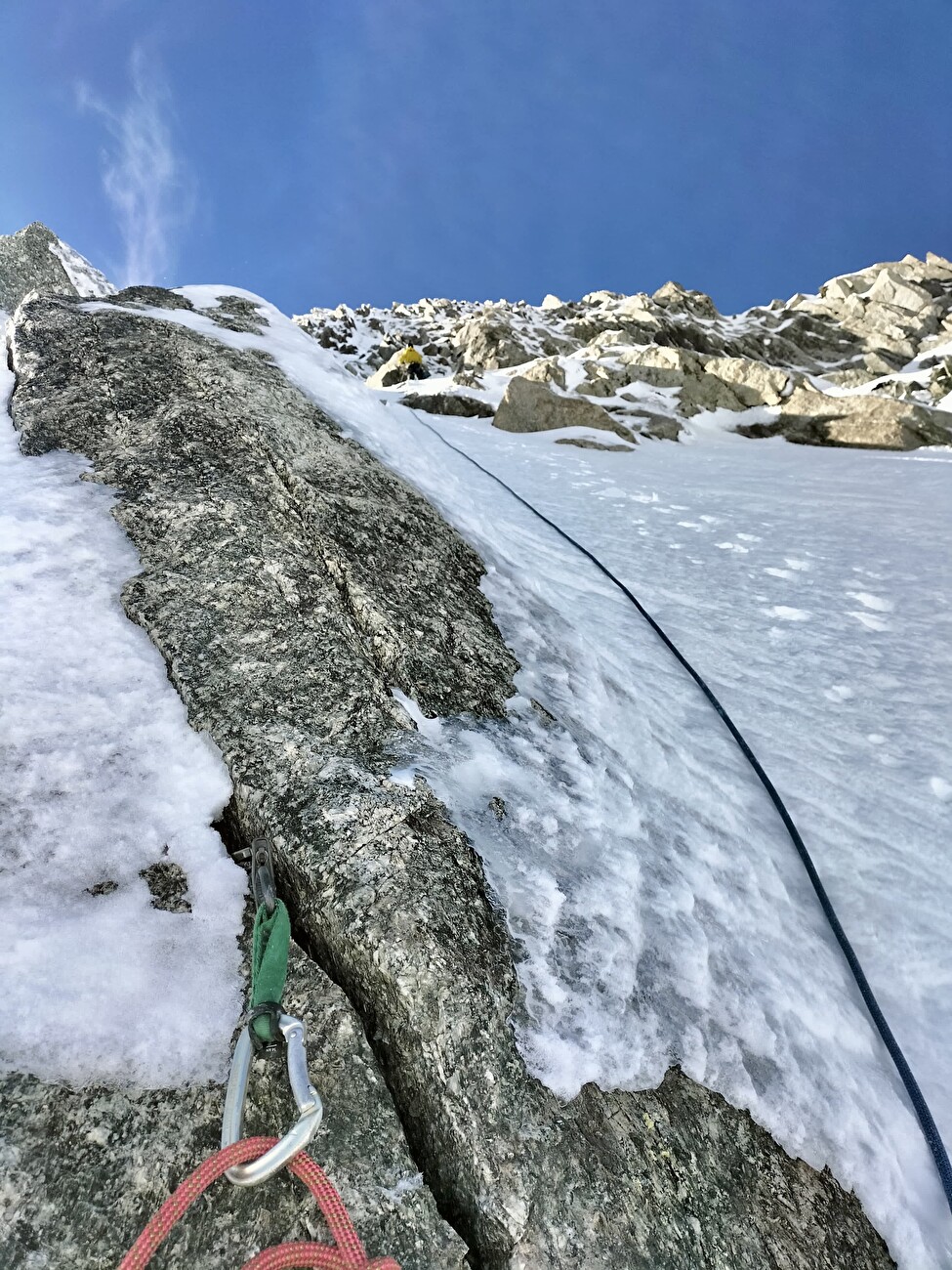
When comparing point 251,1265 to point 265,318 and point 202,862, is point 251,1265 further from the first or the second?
point 265,318

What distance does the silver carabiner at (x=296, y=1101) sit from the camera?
112cm

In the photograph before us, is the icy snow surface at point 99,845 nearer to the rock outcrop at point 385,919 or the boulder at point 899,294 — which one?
the rock outcrop at point 385,919

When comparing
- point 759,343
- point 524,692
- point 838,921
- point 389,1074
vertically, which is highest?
point 759,343

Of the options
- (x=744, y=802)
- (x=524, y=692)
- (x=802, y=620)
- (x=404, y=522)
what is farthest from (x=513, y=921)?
(x=802, y=620)

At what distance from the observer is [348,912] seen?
1.59 meters

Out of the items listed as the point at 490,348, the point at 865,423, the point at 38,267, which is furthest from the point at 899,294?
the point at 38,267

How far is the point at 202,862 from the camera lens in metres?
1.71

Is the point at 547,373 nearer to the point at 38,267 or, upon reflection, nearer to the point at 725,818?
the point at 38,267

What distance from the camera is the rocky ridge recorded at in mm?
16156

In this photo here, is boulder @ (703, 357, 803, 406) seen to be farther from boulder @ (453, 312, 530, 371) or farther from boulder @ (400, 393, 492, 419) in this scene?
boulder @ (453, 312, 530, 371)

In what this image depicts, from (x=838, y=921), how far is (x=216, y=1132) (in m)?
2.25

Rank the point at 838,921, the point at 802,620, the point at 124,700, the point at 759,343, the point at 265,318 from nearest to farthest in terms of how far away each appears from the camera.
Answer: the point at 124,700 < the point at 838,921 < the point at 802,620 < the point at 265,318 < the point at 759,343

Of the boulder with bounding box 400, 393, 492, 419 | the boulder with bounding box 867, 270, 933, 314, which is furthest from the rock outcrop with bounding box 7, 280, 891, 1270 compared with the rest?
the boulder with bounding box 867, 270, 933, 314

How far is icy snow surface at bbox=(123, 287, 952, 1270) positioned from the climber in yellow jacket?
22968 millimetres
